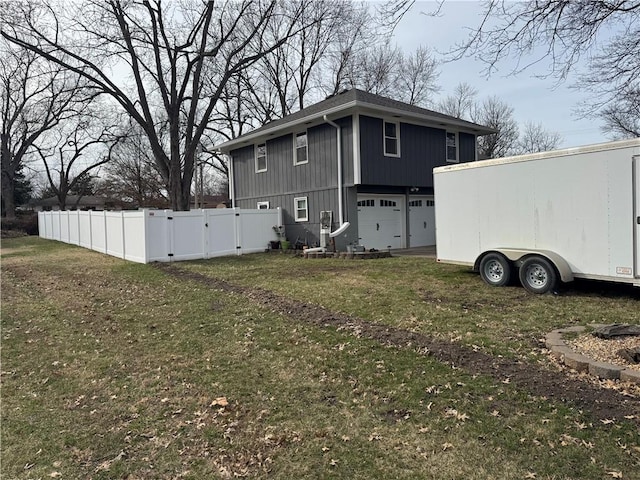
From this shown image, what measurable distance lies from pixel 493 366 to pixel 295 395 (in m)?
2.00

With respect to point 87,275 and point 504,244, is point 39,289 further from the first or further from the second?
point 504,244

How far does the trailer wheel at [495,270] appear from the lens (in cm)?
872

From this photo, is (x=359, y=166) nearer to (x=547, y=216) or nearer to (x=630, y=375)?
(x=547, y=216)

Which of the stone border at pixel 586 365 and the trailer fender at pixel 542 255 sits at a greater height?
the trailer fender at pixel 542 255

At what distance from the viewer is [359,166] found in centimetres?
1543

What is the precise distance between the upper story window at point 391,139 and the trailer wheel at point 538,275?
8.95 meters

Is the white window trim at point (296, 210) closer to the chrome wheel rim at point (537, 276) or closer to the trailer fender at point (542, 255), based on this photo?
the trailer fender at point (542, 255)

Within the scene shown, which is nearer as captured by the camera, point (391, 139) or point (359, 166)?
point (359, 166)

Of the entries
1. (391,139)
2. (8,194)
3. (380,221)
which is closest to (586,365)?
(380,221)

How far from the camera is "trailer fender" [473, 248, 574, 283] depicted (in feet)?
25.3

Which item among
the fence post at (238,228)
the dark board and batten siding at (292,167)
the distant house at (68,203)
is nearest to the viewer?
the dark board and batten siding at (292,167)

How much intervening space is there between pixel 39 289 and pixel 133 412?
8.11 m

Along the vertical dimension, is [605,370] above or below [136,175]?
below

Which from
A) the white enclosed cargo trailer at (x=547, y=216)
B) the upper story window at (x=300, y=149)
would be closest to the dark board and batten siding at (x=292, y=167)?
the upper story window at (x=300, y=149)
